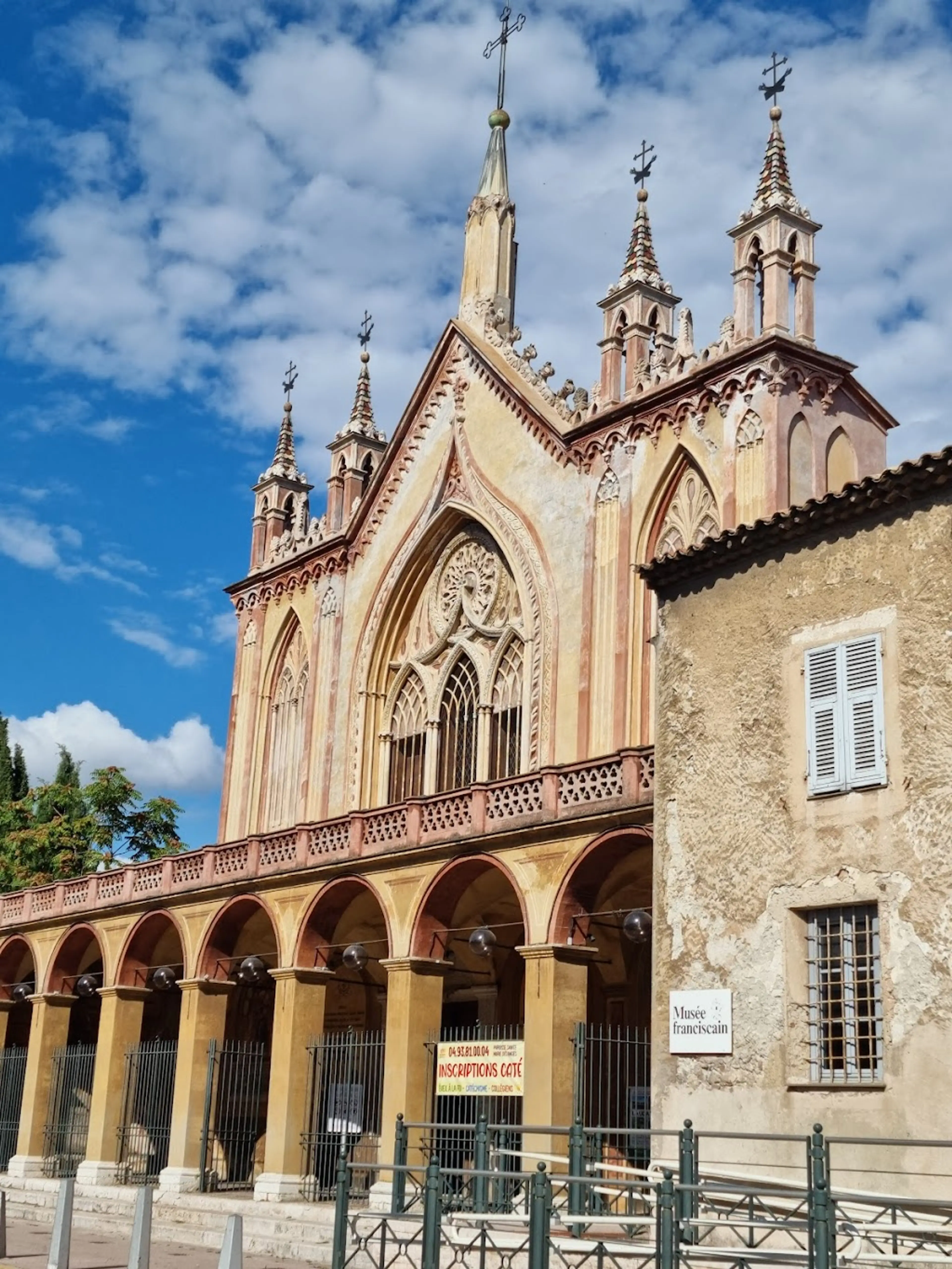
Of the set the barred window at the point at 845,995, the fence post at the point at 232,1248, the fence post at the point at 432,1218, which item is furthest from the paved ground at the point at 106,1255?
the barred window at the point at 845,995

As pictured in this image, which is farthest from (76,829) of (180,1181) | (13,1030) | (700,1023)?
(700,1023)

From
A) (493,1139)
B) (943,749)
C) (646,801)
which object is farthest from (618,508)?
(943,749)

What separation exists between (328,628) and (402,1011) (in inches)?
423

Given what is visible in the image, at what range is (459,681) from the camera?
2964 cm

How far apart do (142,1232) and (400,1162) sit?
130 inches

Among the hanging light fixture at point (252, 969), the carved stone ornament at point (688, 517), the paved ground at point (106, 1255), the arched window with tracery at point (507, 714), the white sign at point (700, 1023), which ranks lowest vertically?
the paved ground at point (106, 1255)

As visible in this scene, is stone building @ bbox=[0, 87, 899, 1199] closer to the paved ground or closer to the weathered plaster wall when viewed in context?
the weathered plaster wall

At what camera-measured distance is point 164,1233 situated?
23.8m

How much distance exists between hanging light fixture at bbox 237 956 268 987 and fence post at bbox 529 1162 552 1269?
15.5m

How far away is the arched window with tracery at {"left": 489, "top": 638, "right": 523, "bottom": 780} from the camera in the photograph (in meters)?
27.7

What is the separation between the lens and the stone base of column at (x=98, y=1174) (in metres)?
28.4

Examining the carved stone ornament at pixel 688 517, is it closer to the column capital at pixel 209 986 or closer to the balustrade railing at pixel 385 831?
the balustrade railing at pixel 385 831

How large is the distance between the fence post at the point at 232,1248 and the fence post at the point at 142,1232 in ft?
5.62

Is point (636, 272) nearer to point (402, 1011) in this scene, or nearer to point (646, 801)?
point (646, 801)
